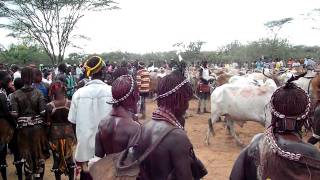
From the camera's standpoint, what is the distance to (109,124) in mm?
3750

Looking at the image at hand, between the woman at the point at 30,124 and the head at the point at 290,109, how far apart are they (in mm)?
4440

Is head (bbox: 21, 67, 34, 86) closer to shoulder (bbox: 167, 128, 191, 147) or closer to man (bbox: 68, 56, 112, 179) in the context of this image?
man (bbox: 68, 56, 112, 179)

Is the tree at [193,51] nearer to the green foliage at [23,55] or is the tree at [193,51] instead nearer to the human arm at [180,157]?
the green foliage at [23,55]

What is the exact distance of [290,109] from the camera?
2.47 metres

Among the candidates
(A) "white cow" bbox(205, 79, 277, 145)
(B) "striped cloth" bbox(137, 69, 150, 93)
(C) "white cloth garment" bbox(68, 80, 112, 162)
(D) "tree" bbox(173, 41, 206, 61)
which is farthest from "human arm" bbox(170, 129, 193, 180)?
(D) "tree" bbox(173, 41, 206, 61)

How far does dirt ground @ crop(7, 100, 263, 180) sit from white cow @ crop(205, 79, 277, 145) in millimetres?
603

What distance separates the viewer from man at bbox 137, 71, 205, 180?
2771mm

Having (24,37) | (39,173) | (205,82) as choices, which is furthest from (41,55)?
(39,173)

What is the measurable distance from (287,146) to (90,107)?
3087 mm

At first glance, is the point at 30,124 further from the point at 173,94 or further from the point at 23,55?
the point at 23,55

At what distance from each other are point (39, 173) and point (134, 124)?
3470 mm

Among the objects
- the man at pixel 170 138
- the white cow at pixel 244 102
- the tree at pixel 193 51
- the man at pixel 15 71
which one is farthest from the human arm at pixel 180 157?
the tree at pixel 193 51

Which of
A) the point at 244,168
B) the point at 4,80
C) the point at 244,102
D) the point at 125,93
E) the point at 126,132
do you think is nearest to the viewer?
Result: the point at 244,168

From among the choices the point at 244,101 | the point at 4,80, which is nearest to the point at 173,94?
the point at 4,80
